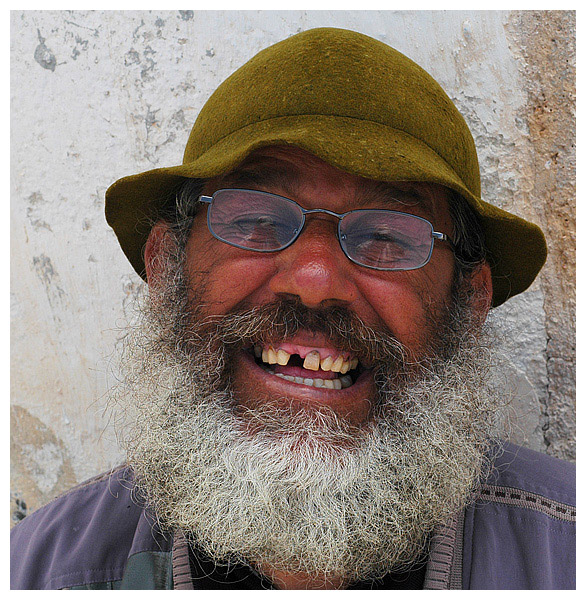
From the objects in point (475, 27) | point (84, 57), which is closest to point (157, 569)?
point (84, 57)

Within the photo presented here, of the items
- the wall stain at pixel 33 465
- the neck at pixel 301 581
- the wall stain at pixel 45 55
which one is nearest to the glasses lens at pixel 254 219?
the neck at pixel 301 581

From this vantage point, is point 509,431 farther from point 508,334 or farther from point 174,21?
point 174,21

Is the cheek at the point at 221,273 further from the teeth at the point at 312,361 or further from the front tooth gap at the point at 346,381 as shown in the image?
the front tooth gap at the point at 346,381

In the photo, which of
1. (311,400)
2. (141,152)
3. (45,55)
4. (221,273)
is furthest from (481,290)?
(45,55)

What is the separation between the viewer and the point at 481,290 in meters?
1.62

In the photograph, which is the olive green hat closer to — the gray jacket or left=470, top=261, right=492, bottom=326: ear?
left=470, top=261, right=492, bottom=326: ear

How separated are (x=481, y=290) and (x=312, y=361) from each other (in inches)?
25.0

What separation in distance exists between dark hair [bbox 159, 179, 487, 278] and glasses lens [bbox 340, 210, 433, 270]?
0.51 feet

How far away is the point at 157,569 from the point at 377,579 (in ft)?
2.15

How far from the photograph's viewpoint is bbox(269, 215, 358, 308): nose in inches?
50.1

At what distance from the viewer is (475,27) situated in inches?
78.6

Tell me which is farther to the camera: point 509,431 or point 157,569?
point 509,431

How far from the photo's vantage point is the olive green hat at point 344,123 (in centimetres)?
121

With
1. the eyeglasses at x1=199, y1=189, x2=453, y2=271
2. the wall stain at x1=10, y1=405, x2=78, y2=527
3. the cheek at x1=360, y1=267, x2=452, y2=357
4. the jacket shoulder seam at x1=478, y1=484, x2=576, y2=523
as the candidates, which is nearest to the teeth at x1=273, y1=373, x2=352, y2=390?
the cheek at x1=360, y1=267, x2=452, y2=357
